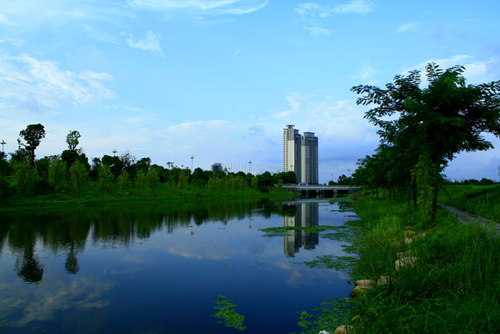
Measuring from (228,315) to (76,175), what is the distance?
48.8 metres

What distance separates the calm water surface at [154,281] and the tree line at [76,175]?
27.4 m

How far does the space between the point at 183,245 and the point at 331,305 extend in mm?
11828

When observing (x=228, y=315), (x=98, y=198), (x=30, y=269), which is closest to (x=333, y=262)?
(x=228, y=315)

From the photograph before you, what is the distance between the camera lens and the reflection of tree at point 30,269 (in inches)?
486

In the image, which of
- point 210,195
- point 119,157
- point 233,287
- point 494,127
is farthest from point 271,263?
point 119,157

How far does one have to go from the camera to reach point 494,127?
13.0 m

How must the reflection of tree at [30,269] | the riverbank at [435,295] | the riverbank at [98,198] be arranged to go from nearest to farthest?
the riverbank at [435,295] < the reflection of tree at [30,269] < the riverbank at [98,198]

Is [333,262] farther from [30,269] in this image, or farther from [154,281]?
[30,269]

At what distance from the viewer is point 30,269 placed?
535 inches

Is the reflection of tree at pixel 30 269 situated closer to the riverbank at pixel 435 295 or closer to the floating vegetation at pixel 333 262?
the riverbank at pixel 435 295

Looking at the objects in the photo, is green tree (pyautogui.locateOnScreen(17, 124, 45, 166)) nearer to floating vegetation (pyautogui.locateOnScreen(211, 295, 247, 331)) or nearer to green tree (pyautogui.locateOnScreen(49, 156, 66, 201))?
green tree (pyautogui.locateOnScreen(49, 156, 66, 201))

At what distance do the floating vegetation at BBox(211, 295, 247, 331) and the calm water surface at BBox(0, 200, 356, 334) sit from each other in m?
0.19

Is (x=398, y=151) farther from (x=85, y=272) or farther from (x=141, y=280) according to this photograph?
(x=85, y=272)

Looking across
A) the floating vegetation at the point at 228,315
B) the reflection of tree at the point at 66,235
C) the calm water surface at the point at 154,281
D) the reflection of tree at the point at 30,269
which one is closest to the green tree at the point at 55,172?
the reflection of tree at the point at 66,235
